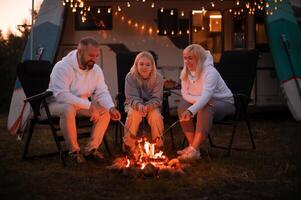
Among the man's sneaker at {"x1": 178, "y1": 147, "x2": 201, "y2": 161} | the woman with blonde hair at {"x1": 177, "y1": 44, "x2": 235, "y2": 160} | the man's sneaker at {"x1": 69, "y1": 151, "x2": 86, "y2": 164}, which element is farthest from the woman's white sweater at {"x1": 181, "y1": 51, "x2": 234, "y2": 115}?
the man's sneaker at {"x1": 69, "y1": 151, "x2": 86, "y2": 164}

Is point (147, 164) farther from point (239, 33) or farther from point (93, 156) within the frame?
point (239, 33)

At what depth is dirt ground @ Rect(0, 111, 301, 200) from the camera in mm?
3562

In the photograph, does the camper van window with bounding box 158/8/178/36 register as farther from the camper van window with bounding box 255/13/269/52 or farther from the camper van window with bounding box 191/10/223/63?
the camper van window with bounding box 255/13/269/52

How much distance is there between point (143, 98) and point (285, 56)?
3.10 meters

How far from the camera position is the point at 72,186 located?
12.5ft

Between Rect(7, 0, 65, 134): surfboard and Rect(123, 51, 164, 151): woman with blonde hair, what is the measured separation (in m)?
2.39

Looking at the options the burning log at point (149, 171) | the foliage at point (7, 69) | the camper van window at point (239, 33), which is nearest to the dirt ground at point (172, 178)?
the burning log at point (149, 171)

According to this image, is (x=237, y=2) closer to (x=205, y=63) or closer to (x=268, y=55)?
(x=268, y=55)

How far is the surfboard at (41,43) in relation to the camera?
22.6 ft

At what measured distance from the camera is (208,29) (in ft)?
26.8

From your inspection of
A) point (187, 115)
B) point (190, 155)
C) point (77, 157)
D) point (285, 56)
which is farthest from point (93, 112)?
point (285, 56)

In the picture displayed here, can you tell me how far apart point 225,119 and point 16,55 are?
7747 mm

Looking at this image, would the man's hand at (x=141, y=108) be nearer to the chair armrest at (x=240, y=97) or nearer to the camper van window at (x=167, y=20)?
the chair armrest at (x=240, y=97)

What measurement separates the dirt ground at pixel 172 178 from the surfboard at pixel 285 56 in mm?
1747
